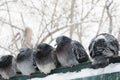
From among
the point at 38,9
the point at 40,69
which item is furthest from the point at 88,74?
the point at 38,9

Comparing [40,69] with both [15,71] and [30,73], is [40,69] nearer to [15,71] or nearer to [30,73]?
[30,73]

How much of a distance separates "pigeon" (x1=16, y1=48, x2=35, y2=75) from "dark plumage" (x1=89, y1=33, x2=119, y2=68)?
63cm

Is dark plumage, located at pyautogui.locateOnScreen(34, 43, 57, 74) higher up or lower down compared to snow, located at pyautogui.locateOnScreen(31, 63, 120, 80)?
higher up

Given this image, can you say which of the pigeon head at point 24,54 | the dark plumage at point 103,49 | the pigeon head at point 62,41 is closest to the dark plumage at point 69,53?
the pigeon head at point 62,41

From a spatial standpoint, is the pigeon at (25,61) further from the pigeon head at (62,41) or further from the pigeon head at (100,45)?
the pigeon head at (100,45)

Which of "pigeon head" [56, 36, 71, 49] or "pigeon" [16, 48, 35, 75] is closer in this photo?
"pigeon head" [56, 36, 71, 49]

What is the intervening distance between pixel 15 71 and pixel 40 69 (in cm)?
34

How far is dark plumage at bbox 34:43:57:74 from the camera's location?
7.74ft

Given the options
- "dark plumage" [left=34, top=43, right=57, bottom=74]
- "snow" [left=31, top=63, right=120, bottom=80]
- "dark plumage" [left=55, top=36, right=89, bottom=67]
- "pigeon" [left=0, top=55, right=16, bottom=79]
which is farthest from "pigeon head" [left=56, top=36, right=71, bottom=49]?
"pigeon" [left=0, top=55, right=16, bottom=79]

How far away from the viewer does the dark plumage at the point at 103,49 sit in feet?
6.45

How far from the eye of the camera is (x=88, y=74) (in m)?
2.13

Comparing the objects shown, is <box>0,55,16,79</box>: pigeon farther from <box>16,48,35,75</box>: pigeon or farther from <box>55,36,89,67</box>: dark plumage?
<box>55,36,89,67</box>: dark plumage

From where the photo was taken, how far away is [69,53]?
2.30 meters

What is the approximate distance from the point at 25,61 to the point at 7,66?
0.67 ft
